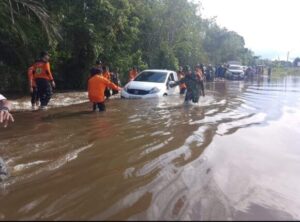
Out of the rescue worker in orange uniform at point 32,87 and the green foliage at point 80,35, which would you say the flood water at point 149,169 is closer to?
the rescue worker in orange uniform at point 32,87

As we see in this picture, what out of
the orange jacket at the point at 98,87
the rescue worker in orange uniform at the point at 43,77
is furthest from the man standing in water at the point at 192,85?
the rescue worker in orange uniform at the point at 43,77

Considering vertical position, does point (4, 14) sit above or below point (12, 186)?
above

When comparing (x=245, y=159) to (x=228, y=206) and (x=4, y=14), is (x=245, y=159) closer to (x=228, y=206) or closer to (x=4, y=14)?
(x=228, y=206)

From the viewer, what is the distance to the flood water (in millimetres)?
4305

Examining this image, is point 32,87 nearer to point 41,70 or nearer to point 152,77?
point 41,70

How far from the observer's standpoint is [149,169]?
5.67 metres

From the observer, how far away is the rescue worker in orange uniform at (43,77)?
39.7 feet

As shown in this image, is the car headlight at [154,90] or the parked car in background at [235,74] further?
the parked car in background at [235,74]

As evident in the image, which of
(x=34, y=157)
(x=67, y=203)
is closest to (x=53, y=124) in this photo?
(x=34, y=157)

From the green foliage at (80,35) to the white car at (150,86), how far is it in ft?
10.3

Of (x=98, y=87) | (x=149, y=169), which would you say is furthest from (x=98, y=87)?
(x=149, y=169)

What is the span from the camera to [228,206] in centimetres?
447

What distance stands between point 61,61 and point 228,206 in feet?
56.0

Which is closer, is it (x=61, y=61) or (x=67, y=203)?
(x=67, y=203)
